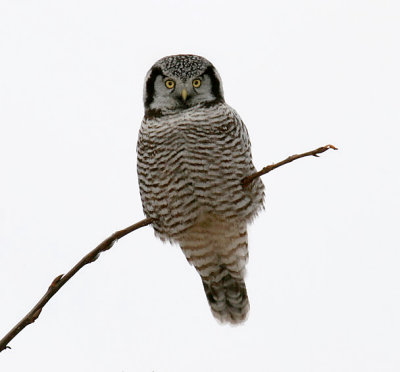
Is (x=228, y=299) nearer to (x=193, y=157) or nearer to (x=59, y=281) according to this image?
(x=193, y=157)

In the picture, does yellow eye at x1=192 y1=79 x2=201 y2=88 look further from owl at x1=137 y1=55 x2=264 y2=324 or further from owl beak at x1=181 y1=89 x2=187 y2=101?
owl beak at x1=181 y1=89 x2=187 y2=101


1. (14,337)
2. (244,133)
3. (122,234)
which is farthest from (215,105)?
(14,337)

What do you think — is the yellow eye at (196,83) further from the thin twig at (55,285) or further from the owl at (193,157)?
the thin twig at (55,285)

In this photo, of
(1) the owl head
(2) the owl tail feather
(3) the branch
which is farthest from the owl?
(3) the branch

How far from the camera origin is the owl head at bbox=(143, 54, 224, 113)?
5.05 meters

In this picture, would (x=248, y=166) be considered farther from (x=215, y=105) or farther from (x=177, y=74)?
(x=177, y=74)

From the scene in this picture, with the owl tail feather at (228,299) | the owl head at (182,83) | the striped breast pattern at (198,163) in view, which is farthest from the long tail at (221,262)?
the owl head at (182,83)

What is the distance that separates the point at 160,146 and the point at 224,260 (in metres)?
1.10

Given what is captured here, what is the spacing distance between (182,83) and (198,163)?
1.87ft

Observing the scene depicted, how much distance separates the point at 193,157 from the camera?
5.04 meters

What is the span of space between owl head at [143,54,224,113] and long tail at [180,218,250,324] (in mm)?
878

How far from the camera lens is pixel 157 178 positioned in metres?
5.14

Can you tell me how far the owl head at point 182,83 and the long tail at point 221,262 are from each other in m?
0.88

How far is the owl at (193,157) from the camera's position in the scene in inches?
199
